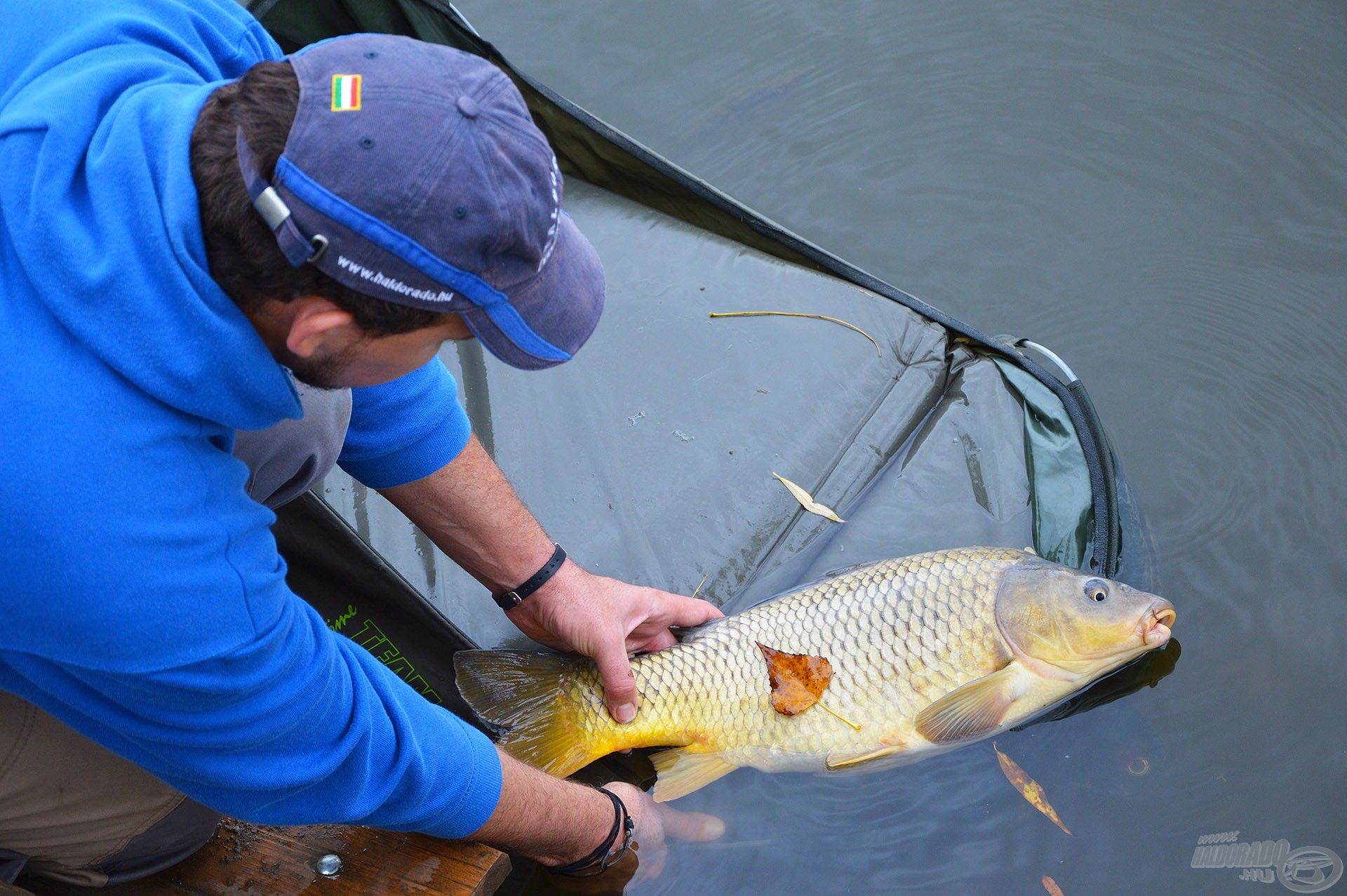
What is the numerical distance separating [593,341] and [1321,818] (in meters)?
1.69

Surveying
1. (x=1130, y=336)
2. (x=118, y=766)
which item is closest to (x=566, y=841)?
(x=118, y=766)

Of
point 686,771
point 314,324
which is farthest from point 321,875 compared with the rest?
point 314,324

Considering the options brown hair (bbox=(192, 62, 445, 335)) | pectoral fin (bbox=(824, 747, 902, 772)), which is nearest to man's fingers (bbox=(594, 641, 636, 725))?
pectoral fin (bbox=(824, 747, 902, 772))

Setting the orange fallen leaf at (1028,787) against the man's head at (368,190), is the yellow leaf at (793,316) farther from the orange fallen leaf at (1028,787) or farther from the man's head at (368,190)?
the man's head at (368,190)

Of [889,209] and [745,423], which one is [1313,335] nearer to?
[889,209]

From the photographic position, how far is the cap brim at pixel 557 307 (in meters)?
1.13

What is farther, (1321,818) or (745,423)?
(745,423)

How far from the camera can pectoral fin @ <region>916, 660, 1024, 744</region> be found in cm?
194

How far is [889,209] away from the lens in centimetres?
339

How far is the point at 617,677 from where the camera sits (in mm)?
1868

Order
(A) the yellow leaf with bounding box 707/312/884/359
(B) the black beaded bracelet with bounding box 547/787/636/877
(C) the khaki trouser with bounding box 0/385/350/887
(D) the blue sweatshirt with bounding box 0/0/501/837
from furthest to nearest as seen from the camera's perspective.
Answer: (A) the yellow leaf with bounding box 707/312/884/359
(B) the black beaded bracelet with bounding box 547/787/636/877
(C) the khaki trouser with bounding box 0/385/350/887
(D) the blue sweatshirt with bounding box 0/0/501/837

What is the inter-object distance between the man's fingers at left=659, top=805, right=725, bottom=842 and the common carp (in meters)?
0.09

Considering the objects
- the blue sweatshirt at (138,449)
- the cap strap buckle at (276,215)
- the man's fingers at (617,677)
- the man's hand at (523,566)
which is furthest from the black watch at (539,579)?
the cap strap buckle at (276,215)

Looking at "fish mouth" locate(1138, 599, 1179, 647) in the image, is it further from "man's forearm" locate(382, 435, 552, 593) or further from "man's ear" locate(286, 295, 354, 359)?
"man's ear" locate(286, 295, 354, 359)
